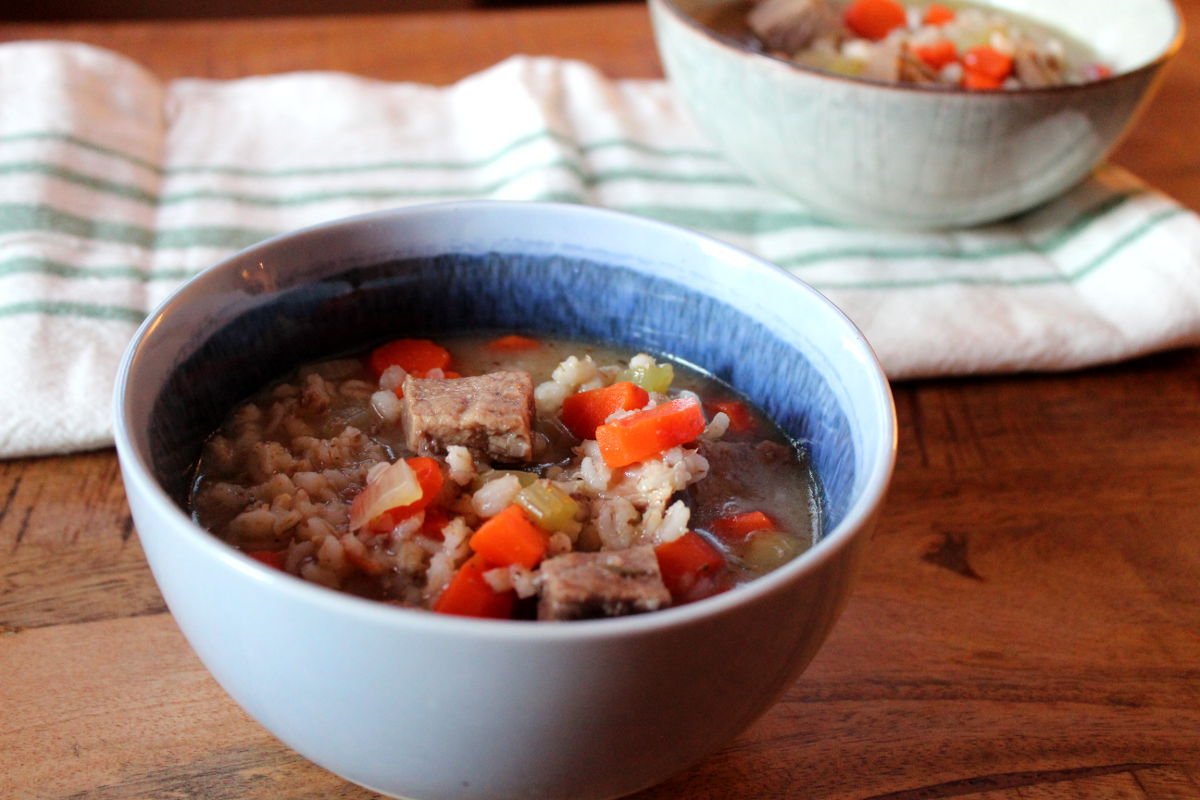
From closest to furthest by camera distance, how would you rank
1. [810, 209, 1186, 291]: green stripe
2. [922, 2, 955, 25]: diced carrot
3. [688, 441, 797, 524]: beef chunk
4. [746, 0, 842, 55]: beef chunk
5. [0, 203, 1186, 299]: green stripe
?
[688, 441, 797, 524]: beef chunk, [0, 203, 1186, 299]: green stripe, [810, 209, 1186, 291]: green stripe, [746, 0, 842, 55]: beef chunk, [922, 2, 955, 25]: diced carrot

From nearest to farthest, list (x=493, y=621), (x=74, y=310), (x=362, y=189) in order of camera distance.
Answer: (x=493, y=621) < (x=74, y=310) < (x=362, y=189)

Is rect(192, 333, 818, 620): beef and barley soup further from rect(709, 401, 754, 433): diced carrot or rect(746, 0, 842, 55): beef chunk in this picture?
rect(746, 0, 842, 55): beef chunk

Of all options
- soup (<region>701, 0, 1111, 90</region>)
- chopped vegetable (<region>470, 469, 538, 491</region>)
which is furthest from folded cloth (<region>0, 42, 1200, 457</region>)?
chopped vegetable (<region>470, 469, 538, 491</region>)

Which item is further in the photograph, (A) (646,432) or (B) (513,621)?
(A) (646,432)

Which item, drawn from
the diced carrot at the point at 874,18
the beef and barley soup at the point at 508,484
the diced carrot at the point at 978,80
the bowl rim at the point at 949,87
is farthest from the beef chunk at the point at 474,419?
the diced carrot at the point at 874,18

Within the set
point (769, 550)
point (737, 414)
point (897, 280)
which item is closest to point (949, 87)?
point (897, 280)

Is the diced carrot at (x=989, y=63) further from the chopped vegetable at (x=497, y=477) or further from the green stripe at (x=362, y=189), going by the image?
the chopped vegetable at (x=497, y=477)

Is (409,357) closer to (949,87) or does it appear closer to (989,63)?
(949,87)
